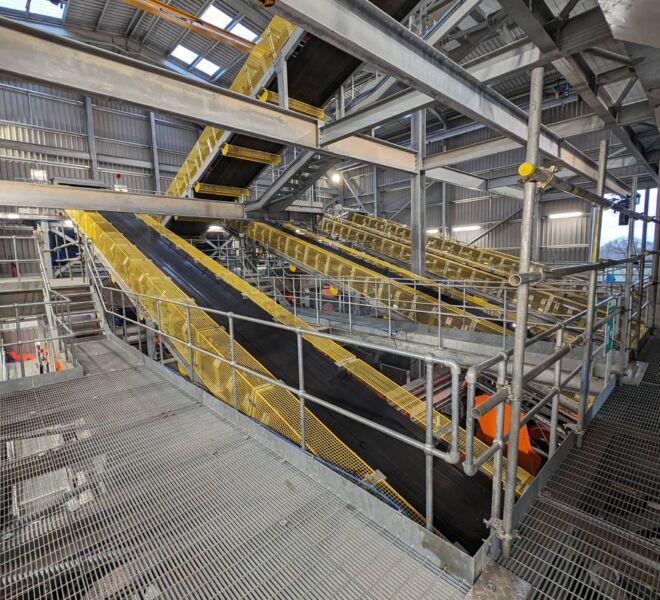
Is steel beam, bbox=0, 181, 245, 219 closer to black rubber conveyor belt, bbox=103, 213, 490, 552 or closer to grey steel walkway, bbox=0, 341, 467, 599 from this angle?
black rubber conveyor belt, bbox=103, 213, 490, 552

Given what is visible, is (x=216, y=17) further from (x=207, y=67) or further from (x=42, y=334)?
(x=42, y=334)

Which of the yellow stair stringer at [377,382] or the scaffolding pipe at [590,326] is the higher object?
the scaffolding pipe at [590,326]

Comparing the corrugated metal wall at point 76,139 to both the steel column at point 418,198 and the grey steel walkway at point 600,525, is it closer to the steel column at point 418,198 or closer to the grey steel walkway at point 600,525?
the steel column at point 418,198

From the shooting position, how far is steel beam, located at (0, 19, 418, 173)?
3.43 metres

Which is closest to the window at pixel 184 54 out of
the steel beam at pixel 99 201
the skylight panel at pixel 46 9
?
the skylight panel at pixel 46 9

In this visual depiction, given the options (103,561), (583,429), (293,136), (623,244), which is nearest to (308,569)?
(103,561)

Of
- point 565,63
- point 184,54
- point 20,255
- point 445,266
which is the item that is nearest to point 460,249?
point 445,266

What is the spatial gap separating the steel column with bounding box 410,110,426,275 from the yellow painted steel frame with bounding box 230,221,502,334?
5.38ft

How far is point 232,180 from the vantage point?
34.3ft

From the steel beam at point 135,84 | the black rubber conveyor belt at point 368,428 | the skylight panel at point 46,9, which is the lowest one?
the black rubber conveyor belt at point 368,428

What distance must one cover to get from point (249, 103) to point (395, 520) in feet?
17.4

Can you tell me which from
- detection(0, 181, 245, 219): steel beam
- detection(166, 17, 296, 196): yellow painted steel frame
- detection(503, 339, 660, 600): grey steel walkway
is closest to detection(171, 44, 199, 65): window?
detection(166, 17, 296, 196): yellow painted steel frame

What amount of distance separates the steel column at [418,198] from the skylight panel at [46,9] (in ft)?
51.0

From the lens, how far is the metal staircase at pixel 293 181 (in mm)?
9141
